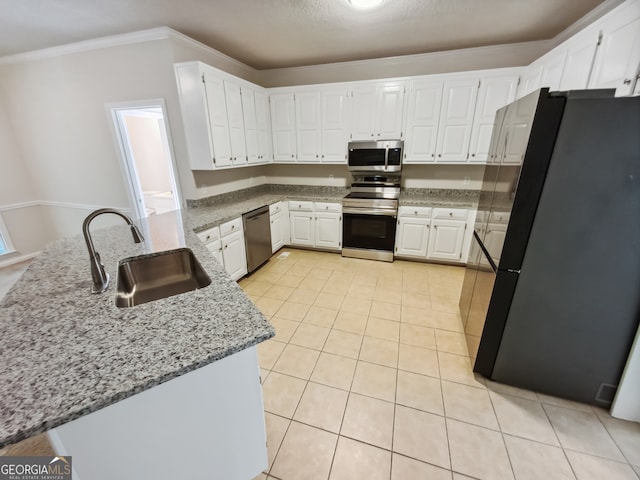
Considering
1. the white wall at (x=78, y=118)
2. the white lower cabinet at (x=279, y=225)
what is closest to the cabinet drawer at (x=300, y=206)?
the white lower cabinet at (x=279, y=225)

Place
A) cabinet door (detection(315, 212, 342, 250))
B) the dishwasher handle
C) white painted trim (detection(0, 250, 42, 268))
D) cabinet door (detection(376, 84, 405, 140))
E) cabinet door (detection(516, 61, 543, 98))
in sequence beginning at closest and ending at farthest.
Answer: cabinet door (detection(516, 61, 543, 98)) < the dishwasher handle < cabinet door (detection(376, 84, 405, 140)) < white painted trim (detection(0, 250, 42, 268)) < cabinet door (detection(315, 212, 342, 250))

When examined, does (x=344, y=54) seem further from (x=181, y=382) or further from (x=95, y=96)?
(x=181, y=382)

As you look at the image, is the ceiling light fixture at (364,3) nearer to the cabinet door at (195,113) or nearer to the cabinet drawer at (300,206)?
the cabinet door at (195,113)

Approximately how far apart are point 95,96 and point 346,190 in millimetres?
3454

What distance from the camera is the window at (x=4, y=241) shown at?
12.3 feet

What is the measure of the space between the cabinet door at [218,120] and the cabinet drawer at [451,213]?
8.98 ft

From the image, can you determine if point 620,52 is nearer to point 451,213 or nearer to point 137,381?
point 451,213

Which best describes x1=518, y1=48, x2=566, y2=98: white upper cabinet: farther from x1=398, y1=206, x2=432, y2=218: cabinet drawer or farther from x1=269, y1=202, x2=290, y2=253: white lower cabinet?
x1=269, y1=202, x2=290, y2=253: white lower cabinet

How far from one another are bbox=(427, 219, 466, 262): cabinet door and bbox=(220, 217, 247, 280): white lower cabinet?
2498 mm

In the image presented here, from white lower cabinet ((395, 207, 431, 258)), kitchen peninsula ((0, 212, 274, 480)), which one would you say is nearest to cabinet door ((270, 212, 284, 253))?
white lower cabinet ((395, 207, 431, 258))

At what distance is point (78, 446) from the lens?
0.77m

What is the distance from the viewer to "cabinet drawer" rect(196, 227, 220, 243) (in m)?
2.51

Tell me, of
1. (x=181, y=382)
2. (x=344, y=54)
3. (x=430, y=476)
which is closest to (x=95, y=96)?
(x=344, y=54)

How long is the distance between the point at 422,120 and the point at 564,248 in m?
2.57
